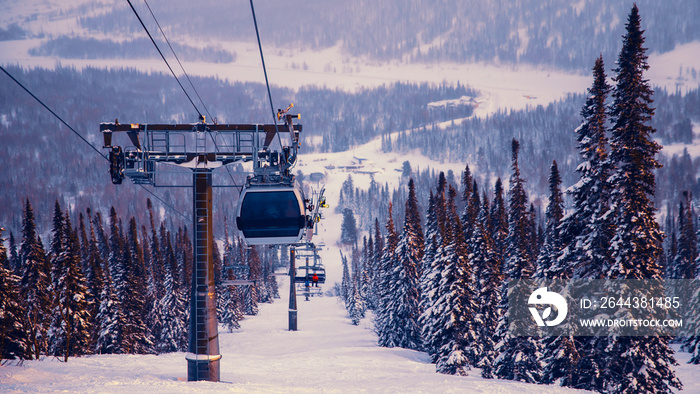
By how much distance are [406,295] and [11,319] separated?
29.8 meters

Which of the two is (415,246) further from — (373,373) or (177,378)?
(177,378)

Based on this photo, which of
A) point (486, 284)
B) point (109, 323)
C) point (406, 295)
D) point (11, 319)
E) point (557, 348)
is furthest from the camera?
point (406, 295)

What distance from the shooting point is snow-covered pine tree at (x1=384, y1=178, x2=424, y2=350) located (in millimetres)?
48719

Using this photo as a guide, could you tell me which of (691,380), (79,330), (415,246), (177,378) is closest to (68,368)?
(177,378)

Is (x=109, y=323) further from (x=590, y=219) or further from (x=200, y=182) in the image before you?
(x=590, y=219)

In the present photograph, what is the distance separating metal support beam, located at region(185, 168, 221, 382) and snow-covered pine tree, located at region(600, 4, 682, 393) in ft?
50.9

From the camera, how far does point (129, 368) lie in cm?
2464

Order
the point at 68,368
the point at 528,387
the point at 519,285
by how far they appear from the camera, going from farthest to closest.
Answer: the point at 519,285 → the point at 68,368 → the point at 528,387

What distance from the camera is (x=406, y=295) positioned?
4884 cm

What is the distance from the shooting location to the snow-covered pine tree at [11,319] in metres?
29.7

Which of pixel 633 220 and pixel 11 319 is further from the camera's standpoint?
pixel 11 319

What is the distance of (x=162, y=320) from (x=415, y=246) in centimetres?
3008

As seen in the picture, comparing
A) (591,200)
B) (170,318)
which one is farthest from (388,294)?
(591,200)

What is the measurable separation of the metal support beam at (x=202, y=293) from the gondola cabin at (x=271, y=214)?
1236mm
